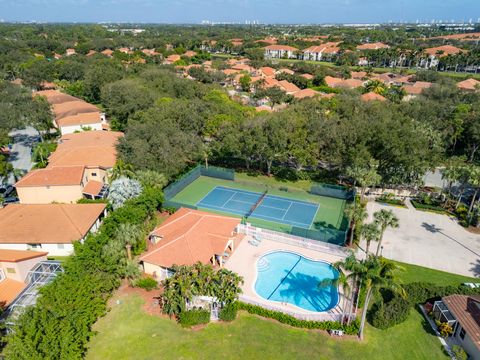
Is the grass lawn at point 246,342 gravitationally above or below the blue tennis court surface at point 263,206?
above

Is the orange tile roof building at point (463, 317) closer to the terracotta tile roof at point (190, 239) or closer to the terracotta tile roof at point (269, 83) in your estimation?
the terracotta tile roof at point (190, 239)

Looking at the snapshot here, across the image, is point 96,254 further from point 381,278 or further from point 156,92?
point 156,92

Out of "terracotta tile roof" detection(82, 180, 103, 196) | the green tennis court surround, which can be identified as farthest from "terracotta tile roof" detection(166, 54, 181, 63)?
"terracotta tile roof" detection(82, 180, 103, 196)

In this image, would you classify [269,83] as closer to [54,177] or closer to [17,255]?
[54,177]

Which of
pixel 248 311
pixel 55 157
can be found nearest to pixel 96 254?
pixel 248 311

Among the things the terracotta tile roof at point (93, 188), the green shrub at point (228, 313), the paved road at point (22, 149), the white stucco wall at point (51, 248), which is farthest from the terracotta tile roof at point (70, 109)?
the green shrub at point (228, 313)

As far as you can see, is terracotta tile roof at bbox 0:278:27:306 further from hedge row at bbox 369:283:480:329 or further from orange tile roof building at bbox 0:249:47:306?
hedge row at bbox 369:283:480:329
